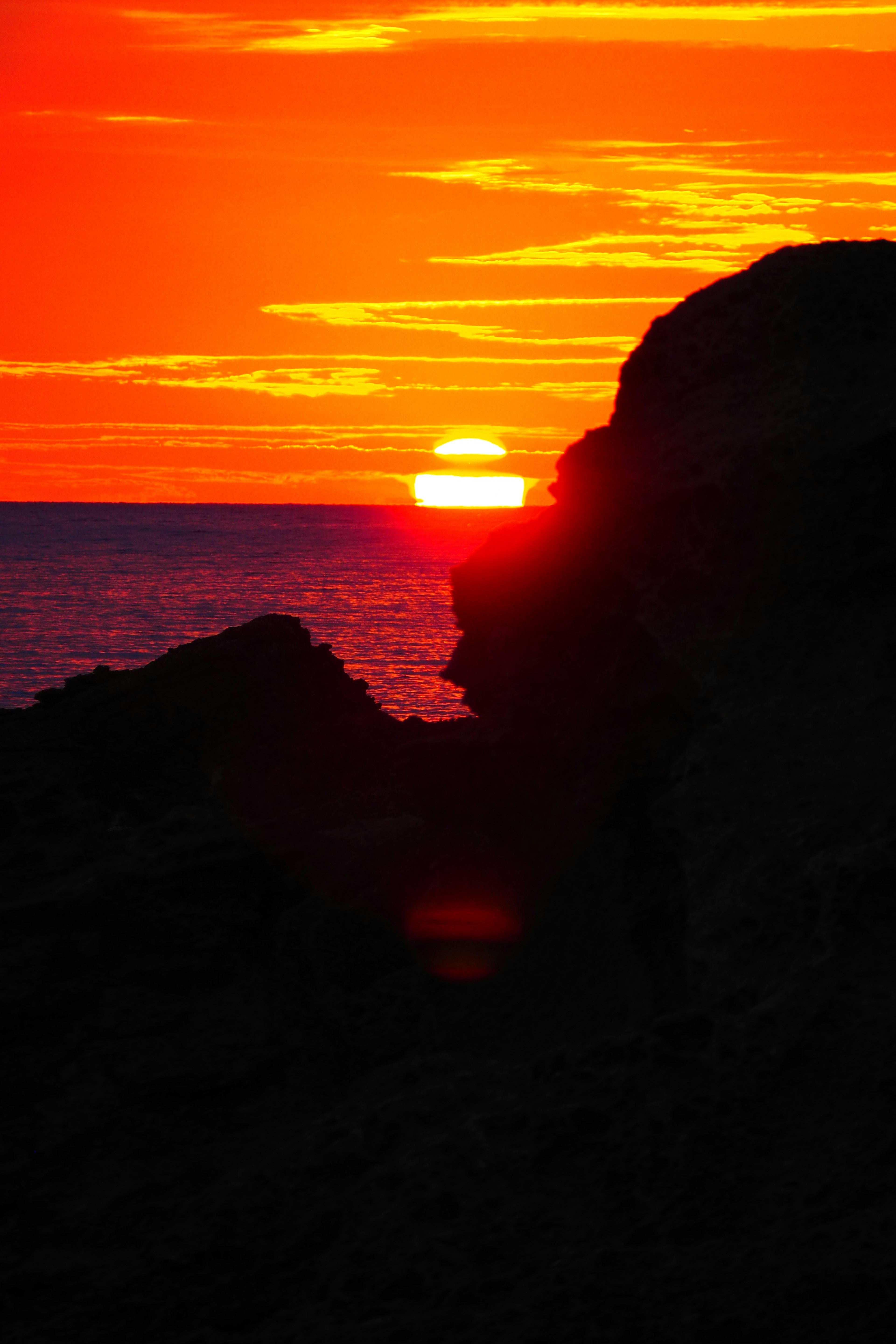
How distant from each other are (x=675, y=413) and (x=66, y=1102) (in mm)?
4117

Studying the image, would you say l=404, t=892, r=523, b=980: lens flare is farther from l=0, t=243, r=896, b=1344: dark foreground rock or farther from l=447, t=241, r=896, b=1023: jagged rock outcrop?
l=447, t=241, r=896, b=1023: jagged rock outcrop

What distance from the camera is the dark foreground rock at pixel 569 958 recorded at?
13.6ft

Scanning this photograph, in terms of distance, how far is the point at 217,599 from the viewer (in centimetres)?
5812

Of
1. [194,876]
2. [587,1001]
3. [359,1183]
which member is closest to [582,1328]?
[359,1183]

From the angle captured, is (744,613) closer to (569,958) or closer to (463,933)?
(569,958)

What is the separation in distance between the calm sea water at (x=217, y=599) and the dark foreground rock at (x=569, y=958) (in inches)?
206

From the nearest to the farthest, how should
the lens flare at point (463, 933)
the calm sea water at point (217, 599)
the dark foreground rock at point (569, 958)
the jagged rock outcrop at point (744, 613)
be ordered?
the dark foreground rock at point (569, 958)
the jagged rock outcrop at point (744, 613)
the lens flare at point (463, 933)
the calm sea water at point (217, 599)

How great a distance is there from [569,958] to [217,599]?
5353 cm

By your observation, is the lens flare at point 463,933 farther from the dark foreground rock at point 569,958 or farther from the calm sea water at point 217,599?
the calm sea water at point 217,599

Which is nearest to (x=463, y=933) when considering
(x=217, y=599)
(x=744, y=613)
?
(x=744, y=613)

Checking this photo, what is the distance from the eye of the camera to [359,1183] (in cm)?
452

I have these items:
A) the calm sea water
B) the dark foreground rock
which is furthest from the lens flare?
the calm sea water

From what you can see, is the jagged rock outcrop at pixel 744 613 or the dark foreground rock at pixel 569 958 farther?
the jagged rock outcrop at pixel 744 613

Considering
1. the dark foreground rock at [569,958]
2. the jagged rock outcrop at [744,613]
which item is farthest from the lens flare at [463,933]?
the jagged rock outcrop at [744,613]
